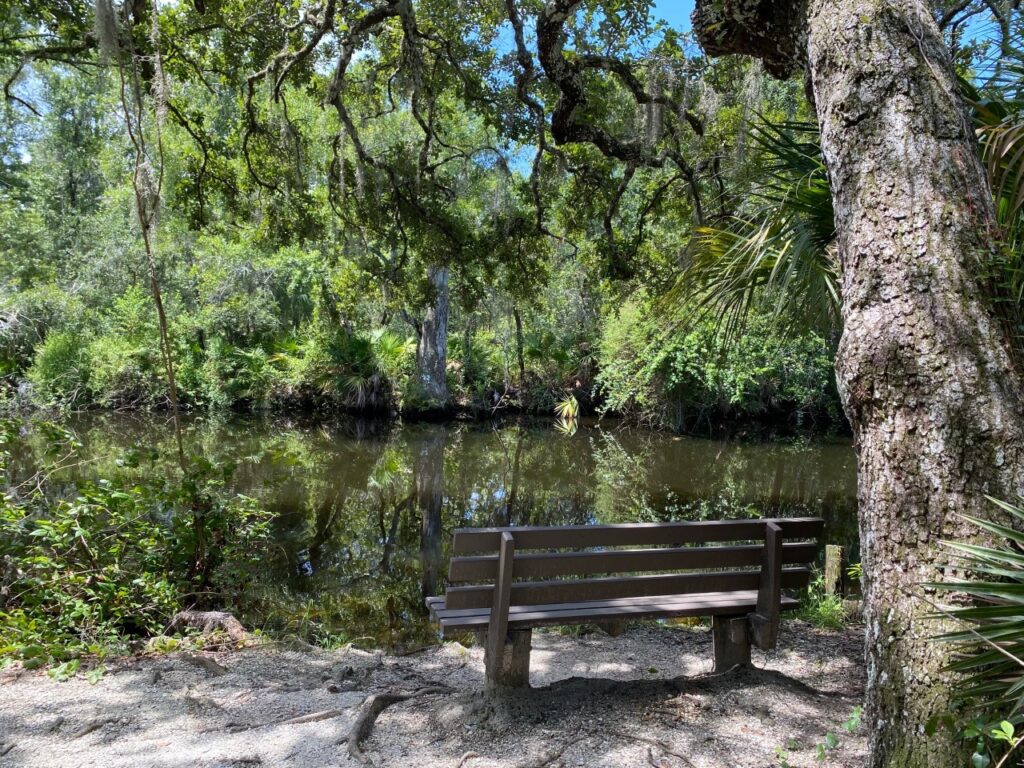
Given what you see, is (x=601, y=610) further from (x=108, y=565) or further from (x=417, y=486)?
(x=417, y=486)

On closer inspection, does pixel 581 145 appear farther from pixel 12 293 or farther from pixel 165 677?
pixel 12 293

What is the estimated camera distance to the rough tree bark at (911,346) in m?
2.01

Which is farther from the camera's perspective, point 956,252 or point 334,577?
point 334,577

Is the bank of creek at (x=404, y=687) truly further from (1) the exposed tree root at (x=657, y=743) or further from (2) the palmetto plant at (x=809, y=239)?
(2) the palmetto plant at (x=809, y=239)

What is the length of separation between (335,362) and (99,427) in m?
5.76

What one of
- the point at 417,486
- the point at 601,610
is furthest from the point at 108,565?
the point at 417,486

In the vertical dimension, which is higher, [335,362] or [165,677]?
[335,362]

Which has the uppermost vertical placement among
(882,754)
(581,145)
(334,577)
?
(581,145)

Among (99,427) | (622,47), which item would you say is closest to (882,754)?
(622,47)

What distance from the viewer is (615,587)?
12.0ft

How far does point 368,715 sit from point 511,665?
70 cm

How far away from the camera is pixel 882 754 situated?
6.84ft

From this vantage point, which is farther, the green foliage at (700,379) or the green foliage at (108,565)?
the green foliage at (700,379)

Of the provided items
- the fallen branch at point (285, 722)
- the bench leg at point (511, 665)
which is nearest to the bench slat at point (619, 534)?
the bench leg at point (511, 665)
